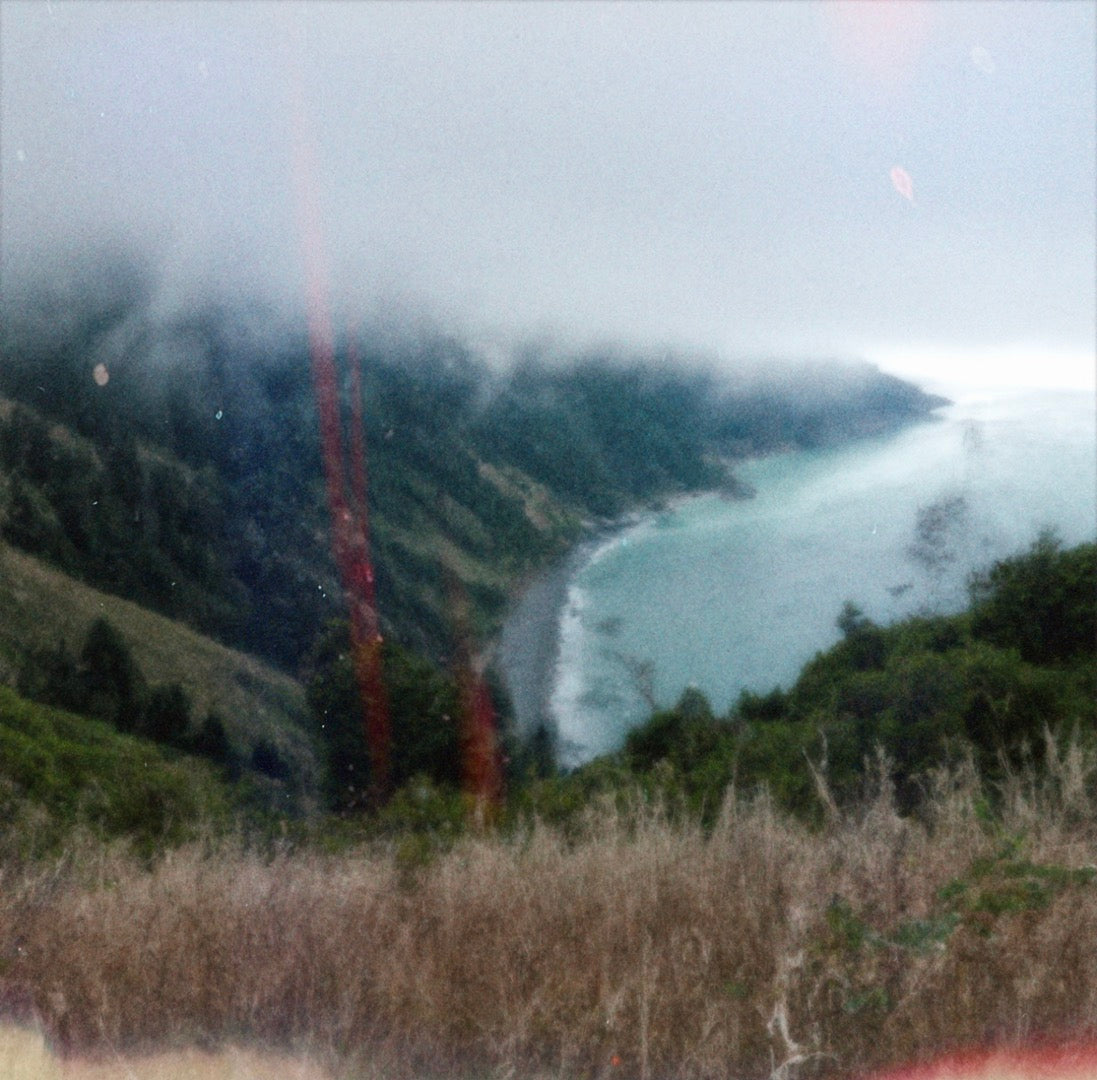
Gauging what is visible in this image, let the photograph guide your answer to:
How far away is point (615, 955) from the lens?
3387 millimetres

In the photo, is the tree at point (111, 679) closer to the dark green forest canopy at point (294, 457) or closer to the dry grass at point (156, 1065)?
the dark green forest canopy at point (294, 457)

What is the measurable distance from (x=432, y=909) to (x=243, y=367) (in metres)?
32.4

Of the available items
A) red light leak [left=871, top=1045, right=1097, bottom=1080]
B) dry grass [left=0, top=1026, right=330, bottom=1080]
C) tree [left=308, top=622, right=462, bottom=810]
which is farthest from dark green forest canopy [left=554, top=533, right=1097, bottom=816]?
tree [left=308, top=622, right=462, bottom=810]

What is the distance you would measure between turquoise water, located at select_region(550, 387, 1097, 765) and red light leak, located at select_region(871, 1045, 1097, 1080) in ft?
41.4

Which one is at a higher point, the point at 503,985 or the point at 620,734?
the point at 503,985

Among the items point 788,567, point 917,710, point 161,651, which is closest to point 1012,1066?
point 917,710

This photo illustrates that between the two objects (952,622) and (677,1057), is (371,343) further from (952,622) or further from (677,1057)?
(677,1057)

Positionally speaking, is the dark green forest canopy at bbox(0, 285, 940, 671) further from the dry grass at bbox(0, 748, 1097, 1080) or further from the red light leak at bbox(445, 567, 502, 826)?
the dry grass at bbox(0, 748, 1097, 1080)

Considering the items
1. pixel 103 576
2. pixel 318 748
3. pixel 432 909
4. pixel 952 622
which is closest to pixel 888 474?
pixel 952 622

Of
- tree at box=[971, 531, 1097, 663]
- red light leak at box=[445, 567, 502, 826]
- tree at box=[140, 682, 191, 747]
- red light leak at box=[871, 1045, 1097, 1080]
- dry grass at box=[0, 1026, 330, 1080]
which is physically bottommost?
tree at box=[140, 682, 191, 747]

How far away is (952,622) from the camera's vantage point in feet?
46.5

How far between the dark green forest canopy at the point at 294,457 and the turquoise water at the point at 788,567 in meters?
1.84

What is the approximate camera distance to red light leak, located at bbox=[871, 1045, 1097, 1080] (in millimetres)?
2959

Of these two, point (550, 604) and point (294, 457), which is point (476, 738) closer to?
point (550, 604)
